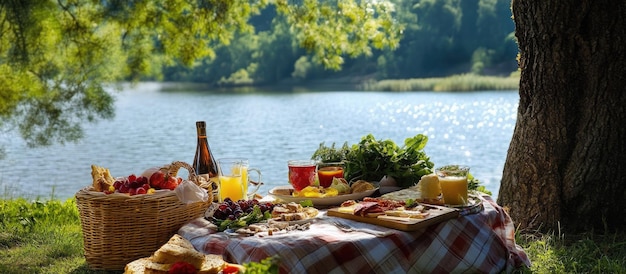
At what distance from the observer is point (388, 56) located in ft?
90.6

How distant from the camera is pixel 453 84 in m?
28.9

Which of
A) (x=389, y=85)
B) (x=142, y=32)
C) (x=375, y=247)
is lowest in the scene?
(x=389, y=85)

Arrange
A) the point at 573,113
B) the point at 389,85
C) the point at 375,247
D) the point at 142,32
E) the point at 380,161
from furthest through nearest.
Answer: the point at 389,85 < the point at 142,32 < the point at 573,113 < the point at 380,161 < the point at 375,247

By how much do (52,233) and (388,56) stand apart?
2376 cm

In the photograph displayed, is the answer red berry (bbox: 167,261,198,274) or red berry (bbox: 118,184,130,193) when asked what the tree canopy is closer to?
red berry (bbox: 118,184,130,193)

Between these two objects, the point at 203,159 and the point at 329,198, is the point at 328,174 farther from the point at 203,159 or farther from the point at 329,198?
the point at 203,159

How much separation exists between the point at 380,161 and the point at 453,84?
26.1 metres

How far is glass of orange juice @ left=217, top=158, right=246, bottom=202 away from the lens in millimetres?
3186

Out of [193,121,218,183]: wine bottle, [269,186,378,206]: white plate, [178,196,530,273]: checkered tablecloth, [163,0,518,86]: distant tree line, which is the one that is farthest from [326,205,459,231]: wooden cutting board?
[163,0,518,86]: distant tree line

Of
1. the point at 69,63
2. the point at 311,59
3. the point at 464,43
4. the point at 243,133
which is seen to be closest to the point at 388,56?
the point at 464,43

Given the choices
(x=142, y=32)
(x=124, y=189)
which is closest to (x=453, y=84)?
(x=142, y=32)

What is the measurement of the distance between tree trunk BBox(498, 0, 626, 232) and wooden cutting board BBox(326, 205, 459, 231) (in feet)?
5.16

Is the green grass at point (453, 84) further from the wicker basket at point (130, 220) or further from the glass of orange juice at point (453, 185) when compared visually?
the wicker basket at point (130, 220)

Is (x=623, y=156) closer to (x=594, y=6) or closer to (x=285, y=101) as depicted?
(x=594, y=6)
